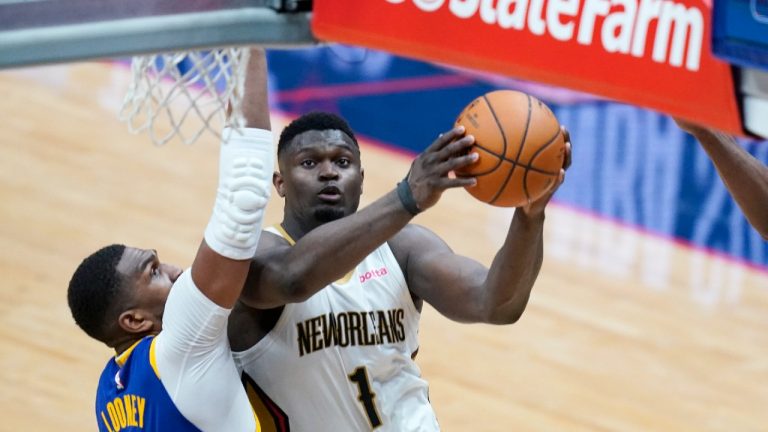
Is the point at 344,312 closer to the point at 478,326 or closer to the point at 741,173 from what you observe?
the point at 741,173

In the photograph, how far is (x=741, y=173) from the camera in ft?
13.3

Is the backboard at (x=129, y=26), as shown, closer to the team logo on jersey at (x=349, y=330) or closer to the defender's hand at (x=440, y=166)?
the defender's hand at (x=440, y=166)

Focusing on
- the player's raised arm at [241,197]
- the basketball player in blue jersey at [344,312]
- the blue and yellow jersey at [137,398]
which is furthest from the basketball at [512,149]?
the blue and yellow jersey at [137,398]

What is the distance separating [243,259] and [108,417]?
0.78 meters

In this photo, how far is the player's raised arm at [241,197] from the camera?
3455 mm

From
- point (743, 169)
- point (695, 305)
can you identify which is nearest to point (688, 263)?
point (695, 305)

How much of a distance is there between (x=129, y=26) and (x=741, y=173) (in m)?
2.07

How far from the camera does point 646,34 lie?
2.80 m

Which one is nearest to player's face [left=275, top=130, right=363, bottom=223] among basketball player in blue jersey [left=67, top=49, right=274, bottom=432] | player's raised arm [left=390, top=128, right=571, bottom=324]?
player's raised arm [left=390, top=128, right=571, bottom=324]

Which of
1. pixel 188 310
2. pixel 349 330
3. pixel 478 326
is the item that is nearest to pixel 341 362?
pixel 349 330

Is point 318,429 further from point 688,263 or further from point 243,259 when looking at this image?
point 688,263

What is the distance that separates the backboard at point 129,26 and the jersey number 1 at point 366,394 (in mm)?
1476

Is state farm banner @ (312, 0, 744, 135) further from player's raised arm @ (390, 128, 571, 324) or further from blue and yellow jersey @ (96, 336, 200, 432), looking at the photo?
blue and yellow jersey @ (96, 336, 200, 432)

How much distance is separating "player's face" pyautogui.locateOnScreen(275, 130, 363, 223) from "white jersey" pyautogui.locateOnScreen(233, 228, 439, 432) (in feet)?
0.45
